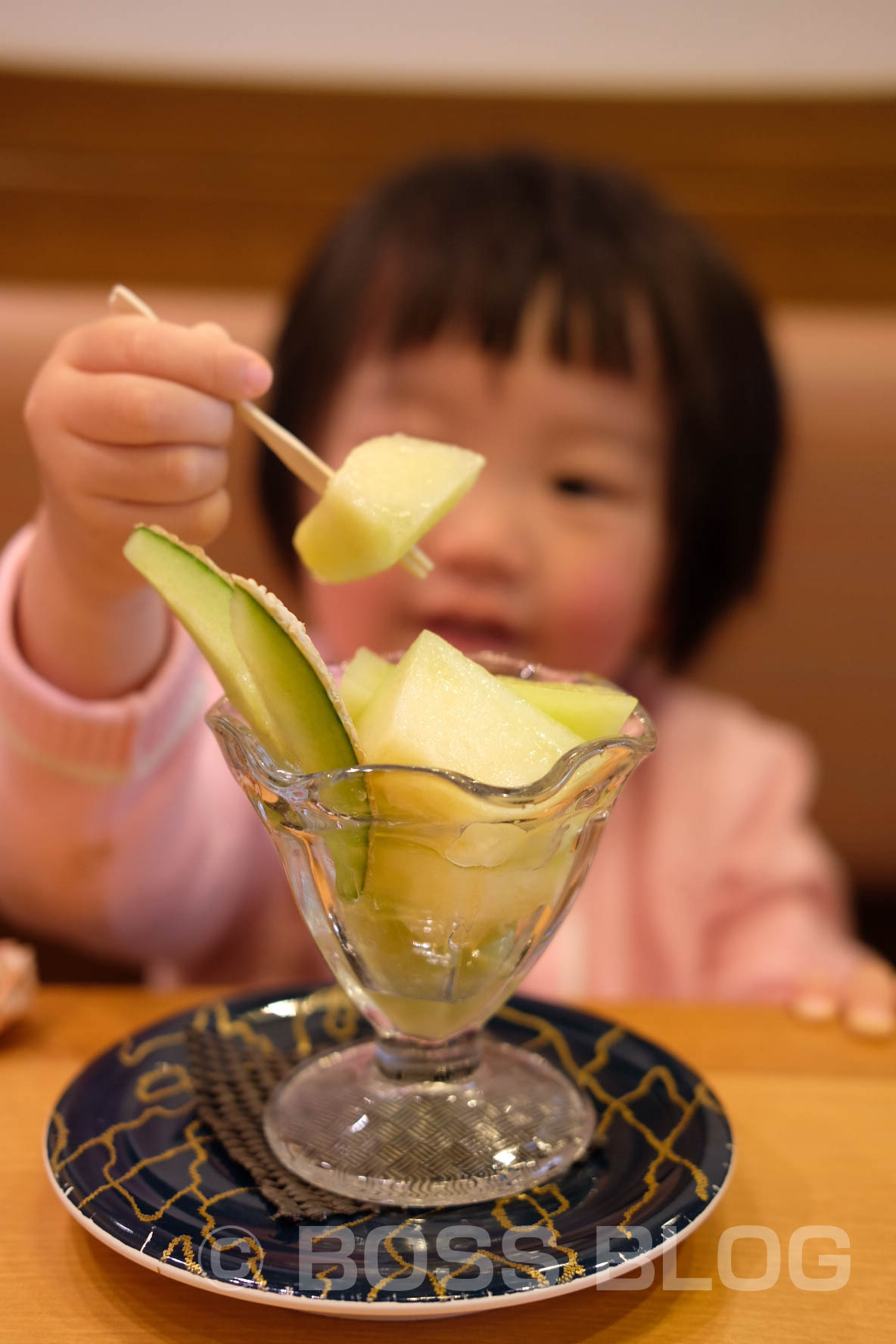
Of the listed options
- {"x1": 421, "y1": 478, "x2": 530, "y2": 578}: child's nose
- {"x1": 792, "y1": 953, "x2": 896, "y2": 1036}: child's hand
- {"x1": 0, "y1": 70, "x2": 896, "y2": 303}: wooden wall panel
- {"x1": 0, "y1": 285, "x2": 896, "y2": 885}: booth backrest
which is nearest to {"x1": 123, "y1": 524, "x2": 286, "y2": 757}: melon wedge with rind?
{"x1": 792, "y1": 953, "x2": 896, "y2": 1036}: child's hand

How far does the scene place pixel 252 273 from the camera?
4.93 ft

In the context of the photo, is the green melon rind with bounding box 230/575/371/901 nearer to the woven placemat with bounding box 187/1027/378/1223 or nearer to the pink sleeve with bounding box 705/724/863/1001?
the woven placemat with bounding box 187/1027/378/1223

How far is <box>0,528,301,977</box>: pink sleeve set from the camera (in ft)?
2.05

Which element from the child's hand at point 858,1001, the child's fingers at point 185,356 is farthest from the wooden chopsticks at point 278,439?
the child's hand at point 858,1001

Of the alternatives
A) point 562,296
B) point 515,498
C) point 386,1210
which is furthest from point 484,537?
point 386,1210

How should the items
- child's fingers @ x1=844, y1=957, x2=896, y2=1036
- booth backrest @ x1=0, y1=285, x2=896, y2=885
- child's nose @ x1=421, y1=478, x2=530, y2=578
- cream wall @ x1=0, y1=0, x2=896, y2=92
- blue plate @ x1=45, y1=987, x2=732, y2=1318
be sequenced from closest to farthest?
blue plate @ x1=45, y1=987, x2=732, y2=1318 < child's fingers @ x1=844, y1=957, x2=896, y2=1036 < child's nose @ x1=421, y1=478, x2=530, y2=578 < booth backrest @ x1=0, y1=285, x2=896, y2=885 < cream wall @ x1=0, y1=0, x2=896, y2=92

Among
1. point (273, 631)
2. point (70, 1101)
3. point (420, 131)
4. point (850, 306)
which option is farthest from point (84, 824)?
point (850, 306)

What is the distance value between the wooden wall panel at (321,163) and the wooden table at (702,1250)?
1.22 meters

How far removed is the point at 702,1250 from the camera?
1.26 ft

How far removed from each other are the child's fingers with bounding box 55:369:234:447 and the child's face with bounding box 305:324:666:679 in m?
0.43

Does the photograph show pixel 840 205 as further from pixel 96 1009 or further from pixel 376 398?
pixel 96 1009

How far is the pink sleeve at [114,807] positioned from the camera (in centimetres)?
62

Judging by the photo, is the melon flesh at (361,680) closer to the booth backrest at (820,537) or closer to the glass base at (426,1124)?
the glass base at (426,1124)

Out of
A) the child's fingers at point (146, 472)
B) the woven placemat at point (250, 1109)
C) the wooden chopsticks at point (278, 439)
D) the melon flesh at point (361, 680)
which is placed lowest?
the woven placemat at point (250, 1109)
